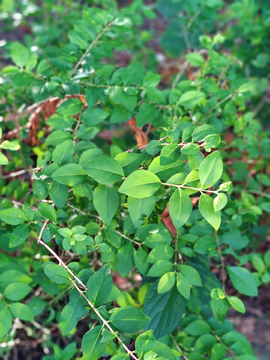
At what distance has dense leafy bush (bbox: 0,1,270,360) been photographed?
0.95 metres

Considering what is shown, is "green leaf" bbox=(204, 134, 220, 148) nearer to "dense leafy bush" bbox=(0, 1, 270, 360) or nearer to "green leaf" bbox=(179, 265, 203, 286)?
"dense leafy bush" bbox=(0, 1, 270, 360)

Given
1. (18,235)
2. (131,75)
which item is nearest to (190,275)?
(18,235)

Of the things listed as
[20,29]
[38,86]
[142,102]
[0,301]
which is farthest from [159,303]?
[20,29]

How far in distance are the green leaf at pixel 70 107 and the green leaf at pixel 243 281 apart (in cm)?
99

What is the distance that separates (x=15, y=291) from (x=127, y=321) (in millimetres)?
510

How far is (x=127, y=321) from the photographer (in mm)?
926

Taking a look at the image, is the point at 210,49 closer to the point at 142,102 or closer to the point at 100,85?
the point at 142,102

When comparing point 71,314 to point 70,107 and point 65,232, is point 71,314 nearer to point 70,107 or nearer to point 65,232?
point 65,232

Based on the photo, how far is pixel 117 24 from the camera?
159 cm

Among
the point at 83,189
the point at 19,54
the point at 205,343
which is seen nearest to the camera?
the point at 83,189

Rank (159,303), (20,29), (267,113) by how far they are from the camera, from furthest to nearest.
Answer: (20,29) < (267,113) < (159,303)

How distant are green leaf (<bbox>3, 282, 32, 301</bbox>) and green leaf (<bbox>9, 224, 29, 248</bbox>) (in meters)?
0.21

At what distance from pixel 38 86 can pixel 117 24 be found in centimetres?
55

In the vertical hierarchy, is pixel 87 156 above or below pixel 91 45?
below
